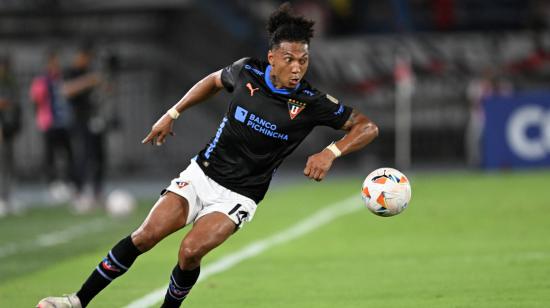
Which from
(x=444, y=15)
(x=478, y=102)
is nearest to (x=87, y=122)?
(x=478, y=102)

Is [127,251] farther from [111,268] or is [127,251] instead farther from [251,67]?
[251,67]

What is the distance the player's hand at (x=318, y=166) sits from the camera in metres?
7.95

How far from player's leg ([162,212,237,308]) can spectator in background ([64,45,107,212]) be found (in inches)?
435

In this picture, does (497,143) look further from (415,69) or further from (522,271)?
(522,271)

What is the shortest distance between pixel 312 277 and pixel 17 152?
1875 cm

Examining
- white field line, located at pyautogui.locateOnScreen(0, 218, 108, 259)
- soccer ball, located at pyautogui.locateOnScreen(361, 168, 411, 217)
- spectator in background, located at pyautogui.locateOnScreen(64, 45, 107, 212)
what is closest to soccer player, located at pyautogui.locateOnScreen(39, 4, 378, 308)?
soccer ball, located at pyautogui.locateOnScreen(361, 168, 411, 217)

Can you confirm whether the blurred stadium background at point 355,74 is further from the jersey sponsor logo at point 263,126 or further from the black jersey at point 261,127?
the jersey sponsor logo at point 263,126

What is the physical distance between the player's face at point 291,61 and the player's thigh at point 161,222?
120 cm

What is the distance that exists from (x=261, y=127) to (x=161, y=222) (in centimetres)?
103

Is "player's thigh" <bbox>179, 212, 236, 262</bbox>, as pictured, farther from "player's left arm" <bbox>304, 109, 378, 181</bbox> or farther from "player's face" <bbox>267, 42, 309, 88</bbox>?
"player's face" <bbox>267, 42, 309, 88</bbox>

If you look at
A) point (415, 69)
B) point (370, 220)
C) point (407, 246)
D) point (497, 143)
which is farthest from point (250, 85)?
point (415, 69)

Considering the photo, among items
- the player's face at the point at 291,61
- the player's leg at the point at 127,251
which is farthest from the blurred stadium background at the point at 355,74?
the player's leg at the point at 127,251

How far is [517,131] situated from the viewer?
81.8 feet

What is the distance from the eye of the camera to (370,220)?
1630cm
